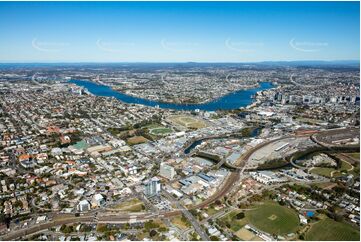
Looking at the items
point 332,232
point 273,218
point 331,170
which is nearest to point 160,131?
point 331,170

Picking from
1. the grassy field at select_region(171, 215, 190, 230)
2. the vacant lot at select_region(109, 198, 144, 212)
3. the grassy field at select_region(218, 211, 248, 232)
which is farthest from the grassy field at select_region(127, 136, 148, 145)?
the grassy field at select_region(218, 211, 248, 232)

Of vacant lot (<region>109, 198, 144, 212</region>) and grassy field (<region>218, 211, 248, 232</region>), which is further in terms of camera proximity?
vacant lot (<region>109, 198, 144, 212</region>)

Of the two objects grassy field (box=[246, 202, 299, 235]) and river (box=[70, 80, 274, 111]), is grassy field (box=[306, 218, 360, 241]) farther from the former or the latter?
river (box=[70, 80, 274, 111])

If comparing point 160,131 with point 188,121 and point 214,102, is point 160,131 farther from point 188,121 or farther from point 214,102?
point 214,102

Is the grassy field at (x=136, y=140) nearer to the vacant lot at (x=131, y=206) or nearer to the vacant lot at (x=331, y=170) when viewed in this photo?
the vacant lot at (x=131, y=206)

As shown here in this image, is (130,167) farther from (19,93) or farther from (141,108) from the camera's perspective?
(19,93)

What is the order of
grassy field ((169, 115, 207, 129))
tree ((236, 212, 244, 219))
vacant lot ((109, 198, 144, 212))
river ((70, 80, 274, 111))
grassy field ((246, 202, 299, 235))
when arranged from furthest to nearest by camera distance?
river ((70, 80, 274, 111)) < grassy field ((169, 115, 207, 129)) < vacant lot ((109, 198, 144, 212)) < tree ((236, 212, 244, 219)) < grassy field ((246, 202, 299, 235))
